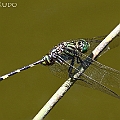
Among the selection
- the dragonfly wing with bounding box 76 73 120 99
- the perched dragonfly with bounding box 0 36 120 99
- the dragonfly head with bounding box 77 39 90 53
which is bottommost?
the dragonfly wing with bounding box 76 73 120 99

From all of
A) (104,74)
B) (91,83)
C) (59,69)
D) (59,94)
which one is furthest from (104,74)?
(59,94)

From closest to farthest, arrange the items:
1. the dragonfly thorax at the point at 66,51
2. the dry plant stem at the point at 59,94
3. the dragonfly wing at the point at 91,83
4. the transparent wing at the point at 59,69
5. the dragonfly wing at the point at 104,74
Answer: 1. the dry plant stem at the point at 59,94
2. the dragonfly wing at the point at 91,83
3. the dragonfly wing at the point at 104,74
4. the transparent wing at the point at 59,69
5. the dragonfly thorax at the point at 66,51

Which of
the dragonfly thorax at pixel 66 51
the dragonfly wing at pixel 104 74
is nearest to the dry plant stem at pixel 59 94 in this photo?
the dragonfly wing at pixel 104 74

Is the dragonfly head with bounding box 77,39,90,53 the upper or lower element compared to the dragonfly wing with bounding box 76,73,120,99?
upper

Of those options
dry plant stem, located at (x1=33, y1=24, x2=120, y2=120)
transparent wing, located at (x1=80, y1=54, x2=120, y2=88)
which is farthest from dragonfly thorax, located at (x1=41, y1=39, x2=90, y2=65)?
dry plant stem, located at (x1=33, y1=24, x2=120, y2=120)

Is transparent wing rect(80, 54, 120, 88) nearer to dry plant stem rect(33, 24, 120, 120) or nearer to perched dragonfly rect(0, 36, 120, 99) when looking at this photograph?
perched dragonfly rect(0, 36, 120, 99)

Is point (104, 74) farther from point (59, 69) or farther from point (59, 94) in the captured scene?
point (59, 94)

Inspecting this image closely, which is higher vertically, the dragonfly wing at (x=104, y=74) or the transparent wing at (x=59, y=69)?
the dragonfly wing at (x=104, y=74)

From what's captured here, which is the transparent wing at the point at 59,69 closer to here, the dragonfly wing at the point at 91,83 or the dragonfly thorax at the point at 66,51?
the dragonfly thorax at the point at 66,51

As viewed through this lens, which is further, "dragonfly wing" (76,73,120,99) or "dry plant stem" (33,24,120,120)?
"dragonfly wing" (76,73,120,99)
